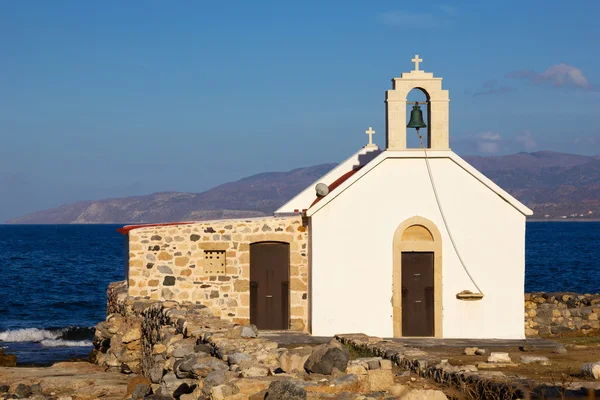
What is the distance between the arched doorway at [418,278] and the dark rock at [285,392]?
9.81 m

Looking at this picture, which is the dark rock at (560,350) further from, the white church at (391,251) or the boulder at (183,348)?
the boulder at (183,348)

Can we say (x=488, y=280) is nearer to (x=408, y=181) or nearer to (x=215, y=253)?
(x=408, y=181)

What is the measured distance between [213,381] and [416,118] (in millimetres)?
10352

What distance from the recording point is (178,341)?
1381cm

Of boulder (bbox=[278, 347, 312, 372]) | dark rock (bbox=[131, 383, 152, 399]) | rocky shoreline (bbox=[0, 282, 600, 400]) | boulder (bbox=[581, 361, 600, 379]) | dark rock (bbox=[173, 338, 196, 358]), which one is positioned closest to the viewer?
rocky shoreline (bbox=[0, 282, 600, 400])

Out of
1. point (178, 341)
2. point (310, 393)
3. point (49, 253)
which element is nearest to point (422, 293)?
point (178, 341)

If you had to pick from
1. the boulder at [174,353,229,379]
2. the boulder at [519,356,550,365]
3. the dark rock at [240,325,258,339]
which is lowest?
the boulder at [519,356,550,365]

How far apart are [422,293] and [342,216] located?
2.25 m

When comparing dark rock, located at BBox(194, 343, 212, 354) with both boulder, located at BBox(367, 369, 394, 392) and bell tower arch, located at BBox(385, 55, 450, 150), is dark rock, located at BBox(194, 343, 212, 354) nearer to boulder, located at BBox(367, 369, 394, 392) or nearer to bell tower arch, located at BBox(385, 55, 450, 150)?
boulder, located at BBox(367, 369, 394, 392)

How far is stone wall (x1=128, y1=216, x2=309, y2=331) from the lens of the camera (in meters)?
18.6

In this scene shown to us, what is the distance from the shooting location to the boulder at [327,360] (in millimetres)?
9961

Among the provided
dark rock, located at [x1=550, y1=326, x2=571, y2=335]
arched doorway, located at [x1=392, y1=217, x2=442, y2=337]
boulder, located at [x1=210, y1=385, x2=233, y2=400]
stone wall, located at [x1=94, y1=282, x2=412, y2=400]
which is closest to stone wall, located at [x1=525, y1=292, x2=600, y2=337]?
dark rock, located at [x1=550, y1=326, x2=571, y2=335]

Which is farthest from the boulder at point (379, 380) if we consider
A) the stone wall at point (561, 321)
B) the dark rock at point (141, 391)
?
the stone wall at point (561, 321)

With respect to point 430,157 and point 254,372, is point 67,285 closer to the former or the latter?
point 430,157
